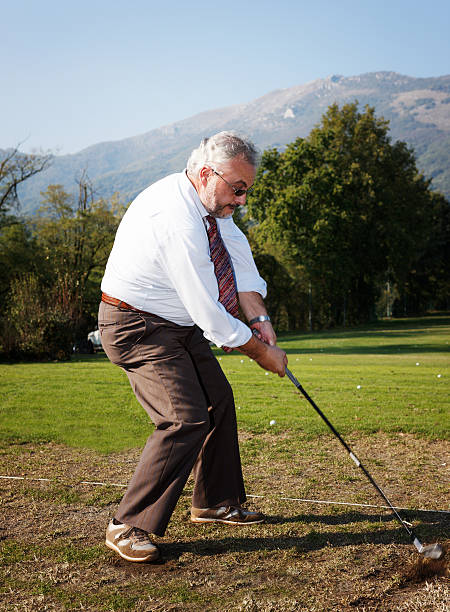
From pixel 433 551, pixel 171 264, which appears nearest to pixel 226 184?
pixel 171 264

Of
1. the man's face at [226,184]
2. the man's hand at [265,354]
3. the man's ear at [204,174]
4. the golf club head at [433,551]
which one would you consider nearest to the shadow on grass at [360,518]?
the golf club head at [433,551]

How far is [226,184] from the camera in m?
3.31

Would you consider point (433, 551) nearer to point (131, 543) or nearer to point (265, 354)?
point (265, 354)

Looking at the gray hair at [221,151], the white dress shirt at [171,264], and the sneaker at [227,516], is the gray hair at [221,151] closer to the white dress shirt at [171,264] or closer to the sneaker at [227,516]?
the white dress shirt at [171,264]

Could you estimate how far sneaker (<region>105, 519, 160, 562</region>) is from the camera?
3301mm

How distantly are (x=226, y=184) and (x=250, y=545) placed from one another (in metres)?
2.07

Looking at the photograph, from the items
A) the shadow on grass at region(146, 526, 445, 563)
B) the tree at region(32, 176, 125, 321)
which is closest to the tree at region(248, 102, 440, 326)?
the tree at region(32, 176, 125, 321)

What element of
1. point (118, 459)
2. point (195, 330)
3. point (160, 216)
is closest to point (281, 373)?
point (195, 330)

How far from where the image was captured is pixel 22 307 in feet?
57.7

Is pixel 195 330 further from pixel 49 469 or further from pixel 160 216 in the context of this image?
pixel 49 469

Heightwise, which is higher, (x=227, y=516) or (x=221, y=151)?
(x=221, y=151)

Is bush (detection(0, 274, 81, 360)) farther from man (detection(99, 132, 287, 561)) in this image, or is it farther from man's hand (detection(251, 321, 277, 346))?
man (detection(99, 132, 287, 561))

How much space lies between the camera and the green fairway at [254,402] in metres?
6.84

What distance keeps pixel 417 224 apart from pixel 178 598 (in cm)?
4575
